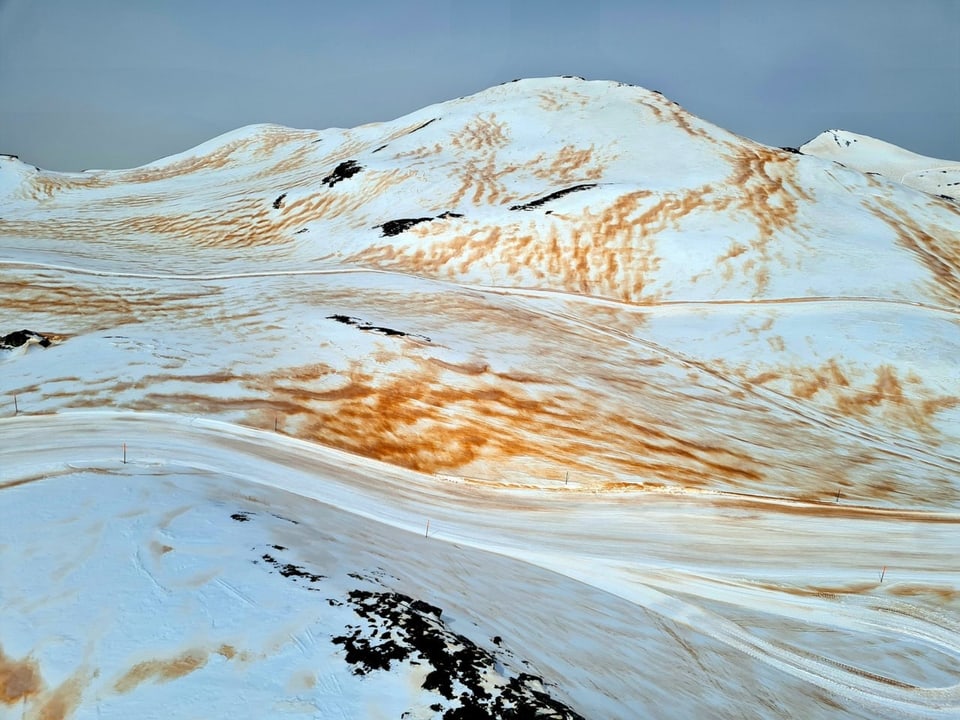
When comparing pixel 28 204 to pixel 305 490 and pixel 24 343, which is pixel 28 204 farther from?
pixel 305 490

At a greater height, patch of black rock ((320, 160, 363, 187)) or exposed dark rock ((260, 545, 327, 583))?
patch of black rock ((320, 160, 363, 187))

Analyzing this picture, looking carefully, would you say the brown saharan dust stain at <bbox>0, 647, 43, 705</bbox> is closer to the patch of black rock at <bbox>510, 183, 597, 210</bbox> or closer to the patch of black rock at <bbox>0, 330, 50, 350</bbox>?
the patch of black rock at <bbox>0, 330, 50, 350</bbox>

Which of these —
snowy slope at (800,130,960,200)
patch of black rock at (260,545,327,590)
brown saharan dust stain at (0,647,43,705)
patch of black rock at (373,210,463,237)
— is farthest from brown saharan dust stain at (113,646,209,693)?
snowy slope at (800,130,960,200)

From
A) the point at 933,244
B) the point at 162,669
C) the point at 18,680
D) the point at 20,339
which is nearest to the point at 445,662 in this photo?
the point at 162,669

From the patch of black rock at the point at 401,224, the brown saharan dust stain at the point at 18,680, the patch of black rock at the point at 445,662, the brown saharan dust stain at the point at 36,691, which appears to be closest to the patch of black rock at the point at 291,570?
the patch of black rock at the point at 445,662

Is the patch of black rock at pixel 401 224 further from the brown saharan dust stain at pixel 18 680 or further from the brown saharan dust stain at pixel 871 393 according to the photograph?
the brown saharan dust stain at pixel 18 680

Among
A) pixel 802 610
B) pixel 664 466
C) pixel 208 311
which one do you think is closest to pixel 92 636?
pixel 802 610
